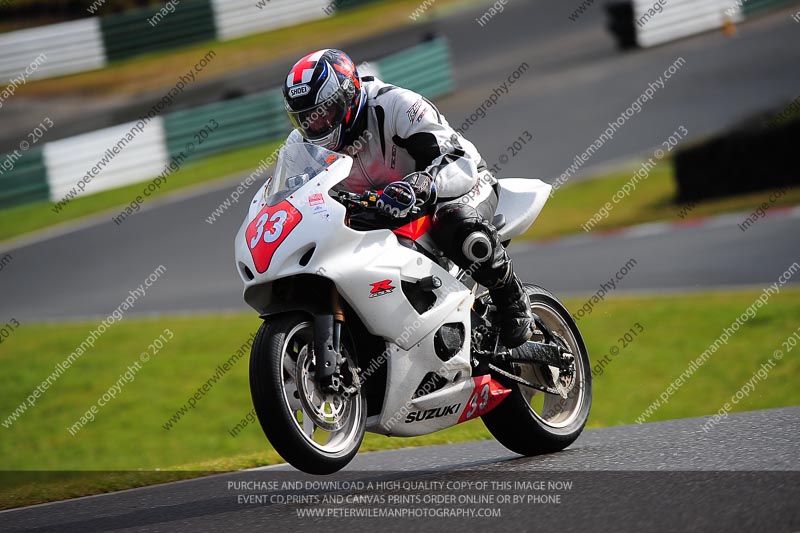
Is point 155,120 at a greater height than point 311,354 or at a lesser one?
lesser

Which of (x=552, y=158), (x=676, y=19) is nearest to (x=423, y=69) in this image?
(x=552, y=158)

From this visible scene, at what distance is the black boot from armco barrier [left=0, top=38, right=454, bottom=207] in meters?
15.1

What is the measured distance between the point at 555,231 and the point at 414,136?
12.0 metres

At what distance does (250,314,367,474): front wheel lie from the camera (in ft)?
14.4

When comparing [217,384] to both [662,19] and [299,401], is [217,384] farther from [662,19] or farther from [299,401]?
[662,19]

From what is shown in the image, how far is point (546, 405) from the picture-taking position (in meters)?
6.01

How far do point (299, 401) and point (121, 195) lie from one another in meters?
15.9

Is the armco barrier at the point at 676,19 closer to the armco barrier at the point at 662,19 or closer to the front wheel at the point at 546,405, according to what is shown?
the armco barrier at the point at 662,19

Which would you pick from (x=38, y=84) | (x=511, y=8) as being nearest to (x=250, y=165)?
(x=38, y=84)

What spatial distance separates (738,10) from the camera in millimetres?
25172

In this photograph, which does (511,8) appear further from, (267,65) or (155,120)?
(155,120)

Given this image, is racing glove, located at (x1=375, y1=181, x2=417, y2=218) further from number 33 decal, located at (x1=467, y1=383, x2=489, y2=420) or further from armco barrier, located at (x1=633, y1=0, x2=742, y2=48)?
armco barrier, located at (x1=633, y1=0, x2=742, y2=48)

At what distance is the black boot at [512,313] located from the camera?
17.9ft

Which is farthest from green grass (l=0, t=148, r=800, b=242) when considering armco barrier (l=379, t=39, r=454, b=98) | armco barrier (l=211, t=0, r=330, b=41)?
armco barrier (l=211, t=0, r=330, b=41)
